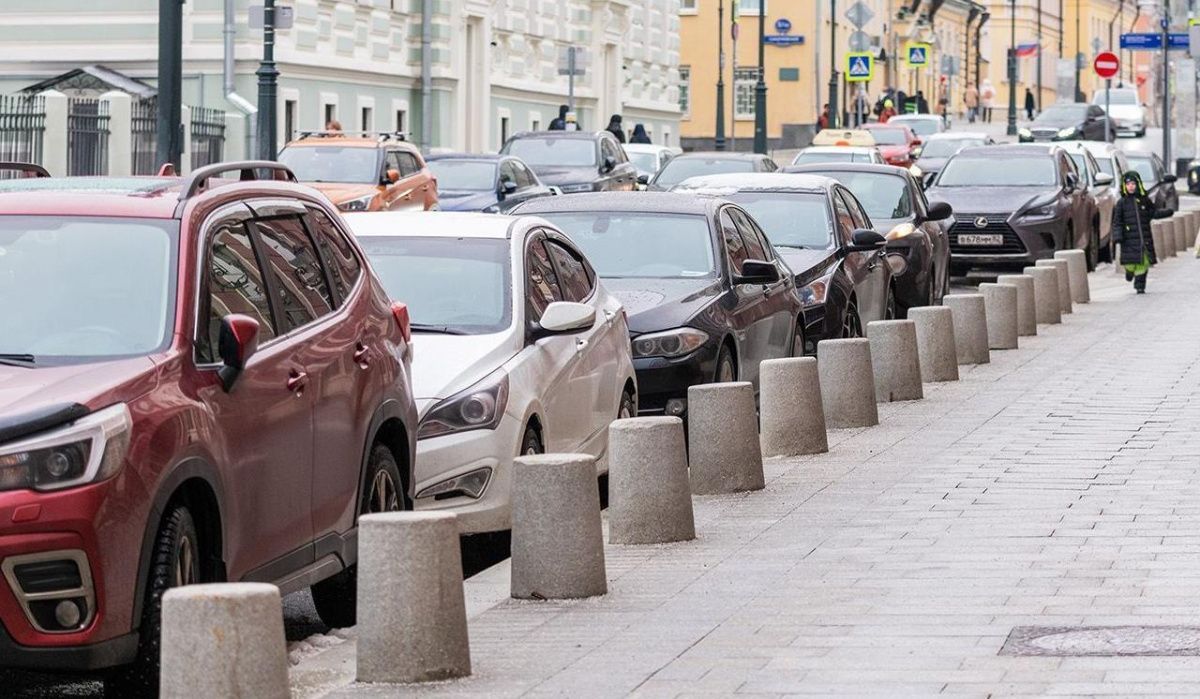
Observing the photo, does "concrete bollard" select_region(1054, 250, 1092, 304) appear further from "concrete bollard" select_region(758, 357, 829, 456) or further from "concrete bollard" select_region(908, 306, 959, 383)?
"concrete bollard" select_region(758, 357, 829, 456)

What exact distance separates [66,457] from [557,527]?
2.61m

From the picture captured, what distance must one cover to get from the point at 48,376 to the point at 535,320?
4.53 metres

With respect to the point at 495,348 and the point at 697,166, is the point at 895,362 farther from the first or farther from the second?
the point at 697,166

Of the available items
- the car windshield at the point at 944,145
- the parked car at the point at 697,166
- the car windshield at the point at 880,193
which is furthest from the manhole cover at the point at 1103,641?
the car windshield at the point at 944,145

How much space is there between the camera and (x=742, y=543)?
405 inches

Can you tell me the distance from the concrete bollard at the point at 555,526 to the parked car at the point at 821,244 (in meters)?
8.76

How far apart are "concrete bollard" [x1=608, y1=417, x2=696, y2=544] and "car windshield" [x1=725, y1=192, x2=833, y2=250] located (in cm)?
879

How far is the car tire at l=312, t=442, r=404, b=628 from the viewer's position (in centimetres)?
895

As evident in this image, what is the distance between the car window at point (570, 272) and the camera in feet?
40.0

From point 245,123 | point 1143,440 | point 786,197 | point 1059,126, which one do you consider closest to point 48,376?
point 1143,440

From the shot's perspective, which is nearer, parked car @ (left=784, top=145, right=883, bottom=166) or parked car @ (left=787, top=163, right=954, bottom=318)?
parked car @ (left=787, top=163, right=954, bottom=318)

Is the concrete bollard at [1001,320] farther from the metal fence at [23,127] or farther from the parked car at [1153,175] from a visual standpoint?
the parked car at [1153,175]

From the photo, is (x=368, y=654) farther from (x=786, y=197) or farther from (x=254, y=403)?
(x=786, y=197)

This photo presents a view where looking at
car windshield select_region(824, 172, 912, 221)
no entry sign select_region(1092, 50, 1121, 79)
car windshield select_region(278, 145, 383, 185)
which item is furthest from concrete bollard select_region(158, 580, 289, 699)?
no entry sign select_region(1092, 50, 1121, 79)
